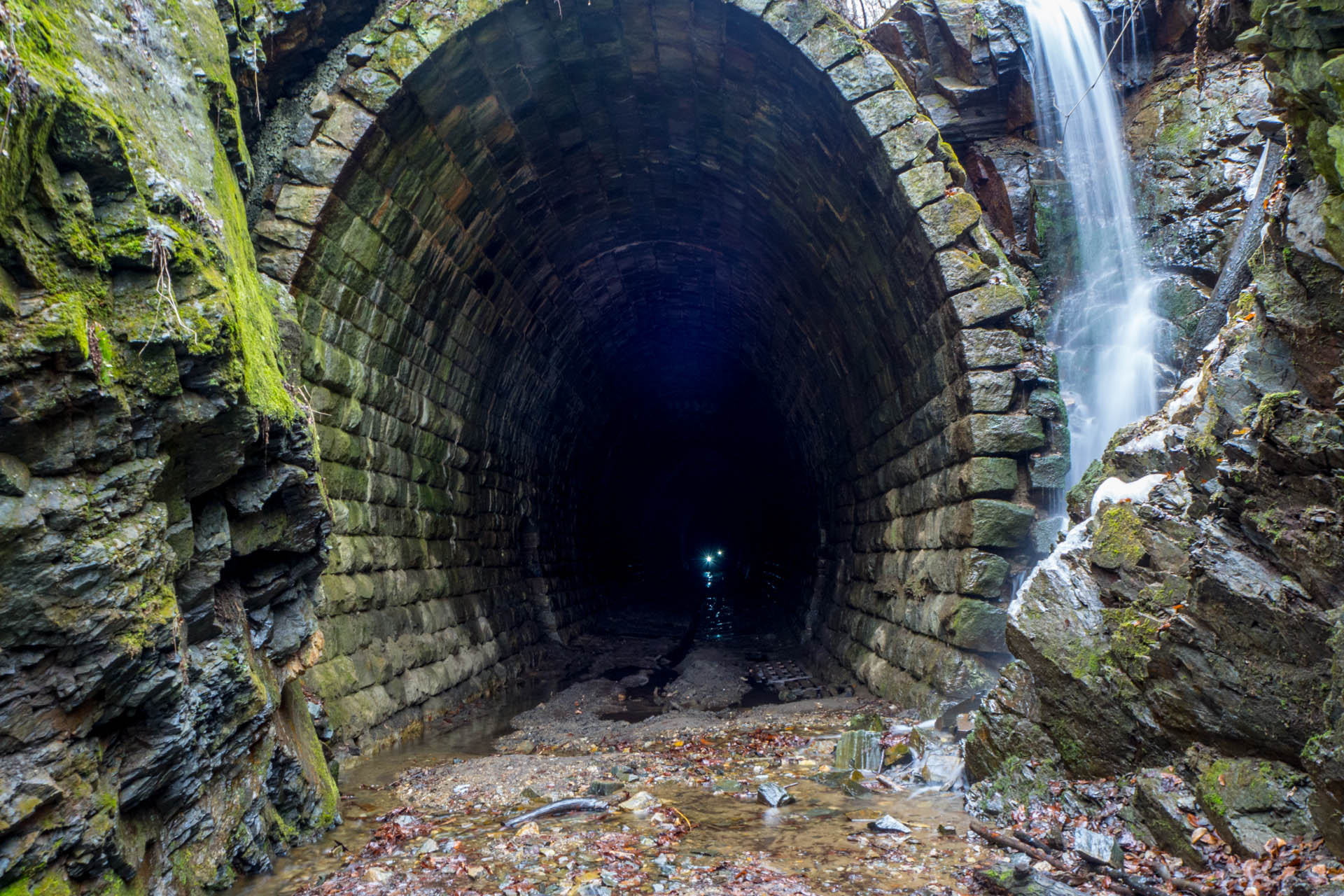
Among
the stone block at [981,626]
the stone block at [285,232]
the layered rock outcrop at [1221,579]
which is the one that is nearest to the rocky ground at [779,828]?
the layered rock outcrop at [1221,579]

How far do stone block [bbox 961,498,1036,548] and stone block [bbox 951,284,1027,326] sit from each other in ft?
4.92

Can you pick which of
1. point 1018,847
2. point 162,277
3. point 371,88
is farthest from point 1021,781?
point 371,88

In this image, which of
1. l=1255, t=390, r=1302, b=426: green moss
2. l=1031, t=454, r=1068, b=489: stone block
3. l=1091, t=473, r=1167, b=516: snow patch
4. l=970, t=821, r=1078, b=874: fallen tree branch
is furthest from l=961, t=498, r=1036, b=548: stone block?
l=1255, t=390, r=1302, b=426: green moss

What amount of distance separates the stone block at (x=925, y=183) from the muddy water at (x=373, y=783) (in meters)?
5.89

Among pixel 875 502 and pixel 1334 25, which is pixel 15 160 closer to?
pixel 1334 25

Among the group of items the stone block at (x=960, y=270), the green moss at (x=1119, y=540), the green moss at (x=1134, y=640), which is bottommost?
the green moss at (x=1134, y=640)

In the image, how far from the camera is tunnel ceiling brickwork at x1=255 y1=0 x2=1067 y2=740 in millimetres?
6715

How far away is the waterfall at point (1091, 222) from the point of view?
9.23m

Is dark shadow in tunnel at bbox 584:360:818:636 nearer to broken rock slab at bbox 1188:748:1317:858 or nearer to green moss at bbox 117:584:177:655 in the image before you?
broken rock slab at bbox 1188:748:1317:858

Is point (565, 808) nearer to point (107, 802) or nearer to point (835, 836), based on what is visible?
point (835, 836)

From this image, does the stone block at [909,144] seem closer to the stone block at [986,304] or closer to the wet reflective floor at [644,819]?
the stone block at [986,304]

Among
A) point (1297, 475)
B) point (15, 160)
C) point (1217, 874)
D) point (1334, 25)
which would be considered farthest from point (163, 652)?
point (1334, 25)

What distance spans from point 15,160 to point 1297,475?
4.33m

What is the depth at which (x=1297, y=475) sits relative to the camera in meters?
2.91
